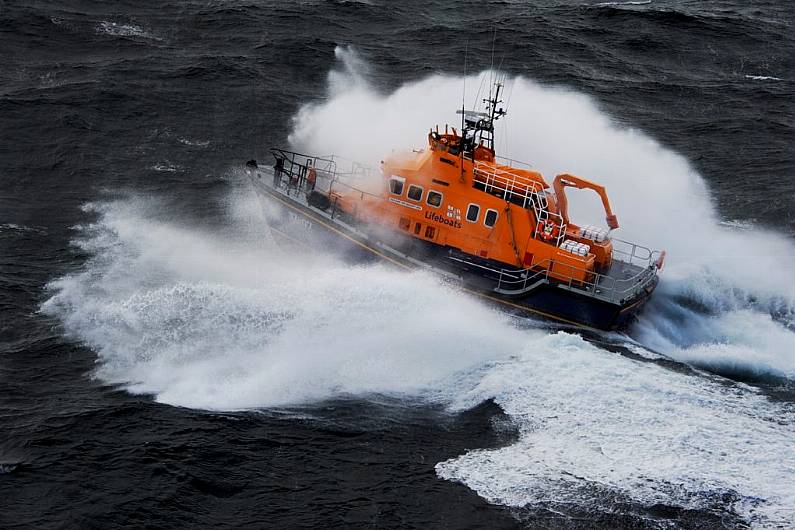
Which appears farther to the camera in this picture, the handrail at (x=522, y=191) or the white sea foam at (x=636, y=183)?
the white sea foam at (x=636, y=183)

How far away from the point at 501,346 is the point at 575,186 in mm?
5121

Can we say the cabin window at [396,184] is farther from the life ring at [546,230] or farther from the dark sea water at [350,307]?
the life ring at [546,230]

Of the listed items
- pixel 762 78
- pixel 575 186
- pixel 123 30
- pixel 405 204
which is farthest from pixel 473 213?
pixel 123 30

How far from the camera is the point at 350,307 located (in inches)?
830

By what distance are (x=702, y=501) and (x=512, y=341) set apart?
6.39 meters

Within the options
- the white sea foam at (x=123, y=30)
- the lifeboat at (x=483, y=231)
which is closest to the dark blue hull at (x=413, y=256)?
the lifeboat at (x=483, y=231)

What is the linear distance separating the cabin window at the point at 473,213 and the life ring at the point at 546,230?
5.08ft

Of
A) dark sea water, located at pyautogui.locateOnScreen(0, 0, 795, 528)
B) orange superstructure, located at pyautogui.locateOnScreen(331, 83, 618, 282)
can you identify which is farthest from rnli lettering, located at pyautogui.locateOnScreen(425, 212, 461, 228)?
dark sea water, located at pyautogui.locateOnScreen(0, 0, 795, 528)

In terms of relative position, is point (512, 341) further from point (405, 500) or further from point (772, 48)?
point (772, 48)

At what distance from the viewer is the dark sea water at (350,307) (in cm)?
1611

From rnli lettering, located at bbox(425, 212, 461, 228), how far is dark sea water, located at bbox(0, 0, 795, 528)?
1725 millimetres

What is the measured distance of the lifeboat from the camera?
21.9 metres

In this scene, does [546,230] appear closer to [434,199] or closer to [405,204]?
[434,199]

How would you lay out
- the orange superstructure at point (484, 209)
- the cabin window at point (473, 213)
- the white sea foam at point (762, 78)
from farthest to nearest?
the white sea foam at point (762, 78), the cabin window at point (473, 213), the orange superstructure at point (484, 209)
